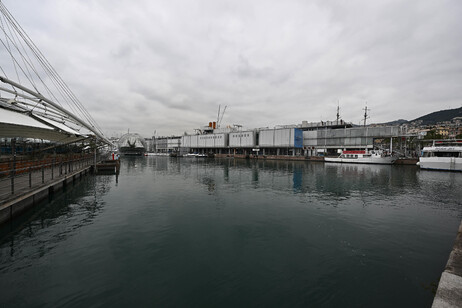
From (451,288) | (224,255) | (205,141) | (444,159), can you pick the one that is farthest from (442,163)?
(205,141)

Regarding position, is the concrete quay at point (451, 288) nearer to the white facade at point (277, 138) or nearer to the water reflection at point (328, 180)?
the water reflection at point (328, 180)

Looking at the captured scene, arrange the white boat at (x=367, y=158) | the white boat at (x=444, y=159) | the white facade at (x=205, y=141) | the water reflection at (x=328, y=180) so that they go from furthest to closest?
the white facade at (x=205, y=141) < the white boat at (x=367, y=158) < the white boat at (x=444, y=159) < the water reflection at (x=328, y=180)

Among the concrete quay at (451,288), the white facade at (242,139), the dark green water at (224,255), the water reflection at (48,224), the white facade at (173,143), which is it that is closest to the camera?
the concrete quay at (451,288)

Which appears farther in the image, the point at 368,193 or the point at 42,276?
the point at 368,193

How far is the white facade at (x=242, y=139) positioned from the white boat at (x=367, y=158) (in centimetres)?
4612

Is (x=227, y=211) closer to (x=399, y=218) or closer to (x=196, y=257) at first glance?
(x=196, y=257)

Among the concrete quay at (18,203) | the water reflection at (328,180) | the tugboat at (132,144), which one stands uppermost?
the tugboat at (132,144)

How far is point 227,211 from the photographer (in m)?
16.8

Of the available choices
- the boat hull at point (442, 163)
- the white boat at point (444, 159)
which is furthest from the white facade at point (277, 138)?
the boat hull at point (442, 163)

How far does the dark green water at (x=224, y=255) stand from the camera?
7137 mm

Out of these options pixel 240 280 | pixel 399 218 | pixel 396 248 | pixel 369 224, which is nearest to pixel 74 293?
pixel 240 280

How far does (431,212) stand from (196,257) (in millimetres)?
19582

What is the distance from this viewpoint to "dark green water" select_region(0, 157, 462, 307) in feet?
23.4

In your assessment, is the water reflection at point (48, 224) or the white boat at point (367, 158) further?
the white boat at point (367, 158)
